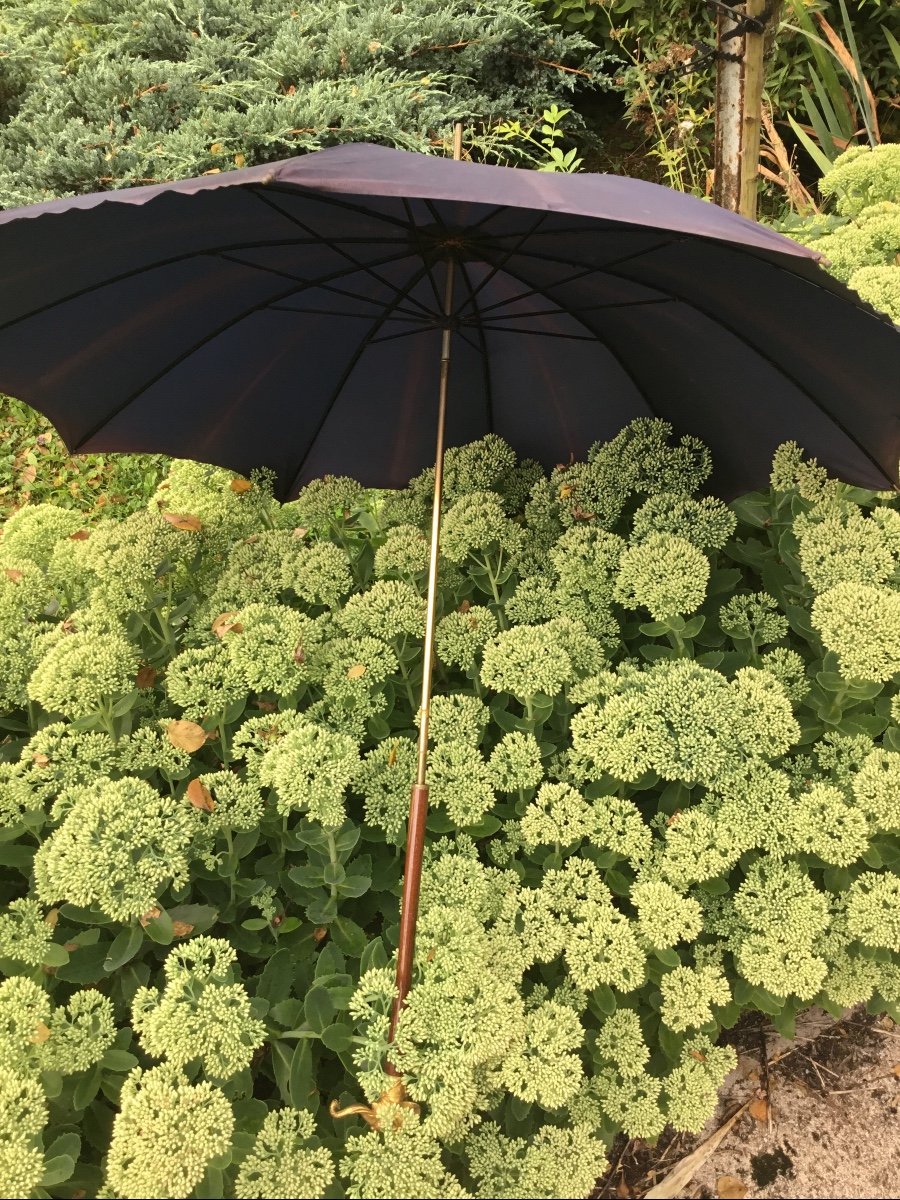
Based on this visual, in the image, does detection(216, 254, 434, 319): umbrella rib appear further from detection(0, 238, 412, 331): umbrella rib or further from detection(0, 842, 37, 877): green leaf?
detection(0, 842, 37, 877): green leaf

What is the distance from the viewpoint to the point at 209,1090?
5.08ft

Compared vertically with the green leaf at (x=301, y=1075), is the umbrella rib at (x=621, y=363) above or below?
above

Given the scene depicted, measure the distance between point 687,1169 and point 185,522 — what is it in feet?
7.13

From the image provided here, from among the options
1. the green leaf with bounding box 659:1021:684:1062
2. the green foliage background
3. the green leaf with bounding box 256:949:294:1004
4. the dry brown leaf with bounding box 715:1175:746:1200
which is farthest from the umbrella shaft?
the green foliage background

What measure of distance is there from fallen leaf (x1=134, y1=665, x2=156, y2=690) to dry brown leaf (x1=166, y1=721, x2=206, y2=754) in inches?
13.6

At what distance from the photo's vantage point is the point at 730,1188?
196 centimetres

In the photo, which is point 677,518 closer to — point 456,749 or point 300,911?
point 456,749

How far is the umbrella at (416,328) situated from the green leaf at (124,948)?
1.93ft

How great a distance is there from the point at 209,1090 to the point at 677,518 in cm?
172

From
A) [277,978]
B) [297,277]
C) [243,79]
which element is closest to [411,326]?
[297,277]

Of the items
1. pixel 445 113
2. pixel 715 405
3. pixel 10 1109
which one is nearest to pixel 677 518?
pixel 715 405

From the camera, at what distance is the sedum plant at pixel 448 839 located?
1.65 metres

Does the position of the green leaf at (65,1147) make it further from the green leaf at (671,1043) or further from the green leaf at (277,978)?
the green leaf at (671,1043)

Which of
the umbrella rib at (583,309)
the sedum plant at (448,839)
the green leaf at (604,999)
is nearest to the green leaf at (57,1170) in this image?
the sedum plant at (448,839)
